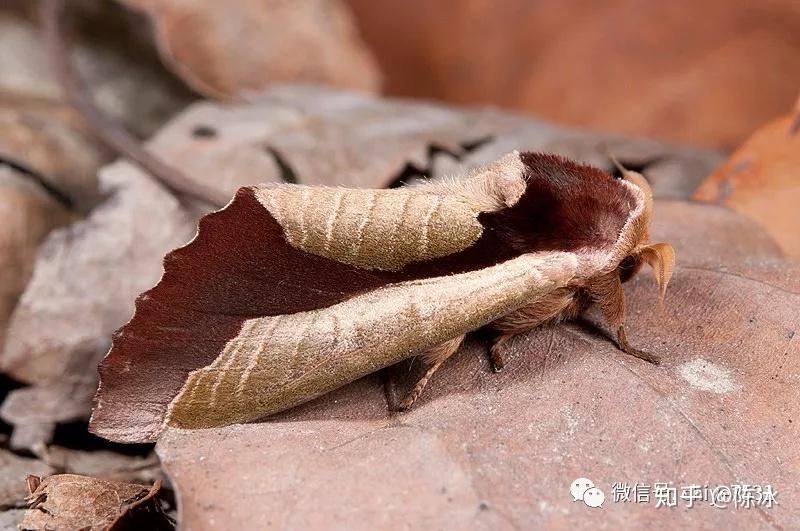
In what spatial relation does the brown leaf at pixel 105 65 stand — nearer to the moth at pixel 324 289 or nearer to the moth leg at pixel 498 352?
the moth at pixel 324 289

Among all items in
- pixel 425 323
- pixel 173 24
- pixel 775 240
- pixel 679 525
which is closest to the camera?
pixel 679 525

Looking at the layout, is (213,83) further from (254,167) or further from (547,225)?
(547,225)

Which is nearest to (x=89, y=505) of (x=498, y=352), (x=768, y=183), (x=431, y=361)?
(x=431, y=361)

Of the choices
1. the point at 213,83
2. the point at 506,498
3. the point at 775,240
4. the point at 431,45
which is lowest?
the point at 213,83

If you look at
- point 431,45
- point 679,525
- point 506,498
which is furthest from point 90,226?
point 431,45

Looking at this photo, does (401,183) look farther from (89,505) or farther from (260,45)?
(260,45)

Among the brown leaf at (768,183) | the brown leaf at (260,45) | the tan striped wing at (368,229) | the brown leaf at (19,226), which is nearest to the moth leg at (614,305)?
the tan striped wing at (368,229)

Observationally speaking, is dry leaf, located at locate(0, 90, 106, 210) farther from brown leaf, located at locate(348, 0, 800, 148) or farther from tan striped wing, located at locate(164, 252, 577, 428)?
brown leaf, located at locate(348, 0, 800, 148)
